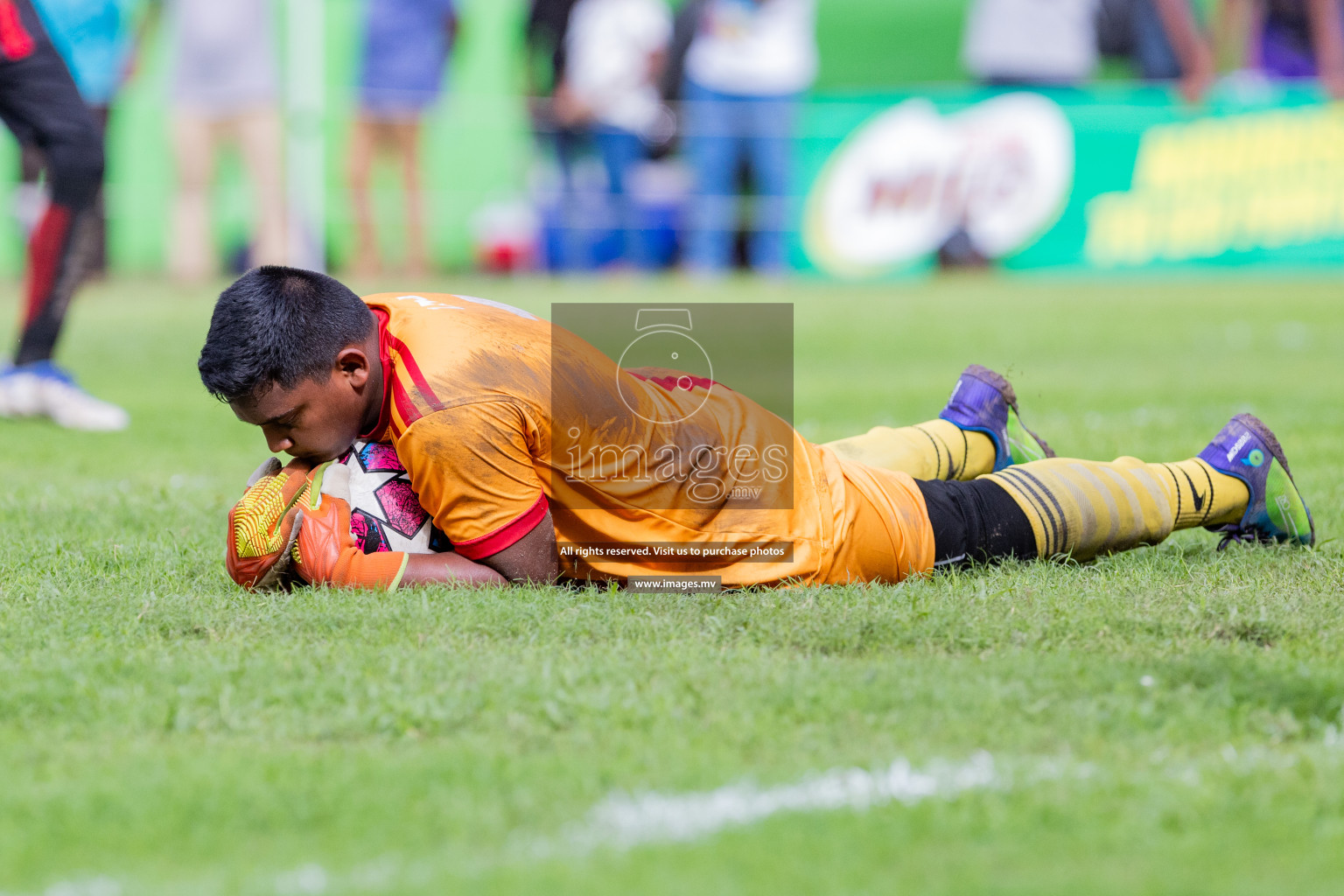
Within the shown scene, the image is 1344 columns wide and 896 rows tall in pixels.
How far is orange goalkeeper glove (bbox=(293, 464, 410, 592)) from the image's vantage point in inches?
131

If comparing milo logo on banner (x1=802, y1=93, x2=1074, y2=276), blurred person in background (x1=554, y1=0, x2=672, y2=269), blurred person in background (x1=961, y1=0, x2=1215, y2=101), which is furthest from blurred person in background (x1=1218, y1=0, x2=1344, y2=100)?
blurred person in background (x1=554, y1=0, x2=672, y2=269)

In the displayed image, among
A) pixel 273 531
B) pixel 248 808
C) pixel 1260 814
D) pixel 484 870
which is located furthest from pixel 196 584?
pixel 1260 814

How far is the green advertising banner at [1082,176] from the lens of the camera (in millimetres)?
14188

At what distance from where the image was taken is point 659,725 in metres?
2.52

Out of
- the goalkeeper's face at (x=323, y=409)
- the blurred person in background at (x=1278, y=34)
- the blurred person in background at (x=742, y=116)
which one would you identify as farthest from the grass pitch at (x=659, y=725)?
the blurred person in background at (x=1278, y=34)

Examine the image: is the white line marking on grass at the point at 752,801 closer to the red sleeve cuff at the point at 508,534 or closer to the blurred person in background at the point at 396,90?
the red sleeve cuff at the point at 508,534

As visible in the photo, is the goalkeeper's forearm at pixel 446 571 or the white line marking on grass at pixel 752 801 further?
the goalkeeper's forearm at pixel 446 571

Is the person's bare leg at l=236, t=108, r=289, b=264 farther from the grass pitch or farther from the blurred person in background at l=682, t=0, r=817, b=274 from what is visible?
the grass pitch

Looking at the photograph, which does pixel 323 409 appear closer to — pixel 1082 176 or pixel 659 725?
pixel 659 725

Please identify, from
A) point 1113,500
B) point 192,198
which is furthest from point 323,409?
point 192,198

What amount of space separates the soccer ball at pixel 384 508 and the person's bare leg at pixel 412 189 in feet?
36.9

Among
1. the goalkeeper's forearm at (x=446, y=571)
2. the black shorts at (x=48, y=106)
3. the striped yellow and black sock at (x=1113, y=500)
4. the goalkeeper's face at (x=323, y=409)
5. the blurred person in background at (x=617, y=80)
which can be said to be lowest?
the goalkeeper's forearm at (x=446, y=571)

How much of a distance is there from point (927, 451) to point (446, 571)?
1.49 m

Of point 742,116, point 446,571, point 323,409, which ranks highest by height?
point 742,116
